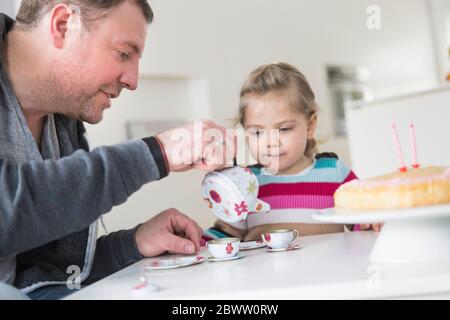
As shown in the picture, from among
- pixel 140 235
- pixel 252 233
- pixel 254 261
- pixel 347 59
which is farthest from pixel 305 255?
pixel 347 59

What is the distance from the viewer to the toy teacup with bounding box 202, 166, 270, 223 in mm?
941

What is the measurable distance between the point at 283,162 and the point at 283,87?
0.24m

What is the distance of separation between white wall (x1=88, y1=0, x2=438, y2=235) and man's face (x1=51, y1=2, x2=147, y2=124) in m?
1.46

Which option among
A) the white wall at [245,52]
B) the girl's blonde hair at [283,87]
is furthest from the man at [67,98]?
the white wall at [245,52]

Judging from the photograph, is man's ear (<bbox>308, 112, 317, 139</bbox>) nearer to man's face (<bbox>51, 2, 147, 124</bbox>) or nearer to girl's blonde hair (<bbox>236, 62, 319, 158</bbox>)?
girl's blonde hair (<bbox>236, 62, 319, 158</bbox>)

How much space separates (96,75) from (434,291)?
0.85 metres

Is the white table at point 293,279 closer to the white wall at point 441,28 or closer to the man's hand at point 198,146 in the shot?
the man's hand at point 198,146

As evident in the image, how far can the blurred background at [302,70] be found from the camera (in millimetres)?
2535

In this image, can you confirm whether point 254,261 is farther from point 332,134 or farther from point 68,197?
point 332,134

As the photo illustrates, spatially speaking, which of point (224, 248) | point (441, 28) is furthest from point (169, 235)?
point (441, 28)

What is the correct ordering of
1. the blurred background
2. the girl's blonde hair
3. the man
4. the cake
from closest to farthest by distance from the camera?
the cake → the man → the girl's blonde hair → the blurred background

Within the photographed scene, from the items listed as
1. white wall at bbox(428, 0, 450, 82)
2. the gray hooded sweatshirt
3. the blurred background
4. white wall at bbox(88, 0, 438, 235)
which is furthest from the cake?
white wall at bbox(428, 0, 450, 82)

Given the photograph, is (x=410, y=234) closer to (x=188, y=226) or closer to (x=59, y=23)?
(x=188, y=226)

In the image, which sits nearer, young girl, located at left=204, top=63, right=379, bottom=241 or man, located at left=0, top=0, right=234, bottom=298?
man, located at left=0, top=0, right=234, bottom=298
